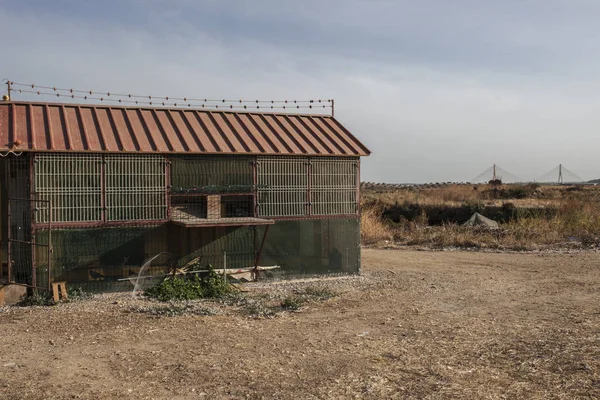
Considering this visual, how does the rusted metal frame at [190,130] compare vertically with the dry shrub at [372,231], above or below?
above

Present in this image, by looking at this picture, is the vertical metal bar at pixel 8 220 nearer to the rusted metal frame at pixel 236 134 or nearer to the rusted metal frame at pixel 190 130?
the rusted metal frame at pixel 190 130

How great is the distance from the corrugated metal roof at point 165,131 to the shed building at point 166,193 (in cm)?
4

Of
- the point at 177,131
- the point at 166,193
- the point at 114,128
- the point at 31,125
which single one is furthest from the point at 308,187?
the point at 31,125

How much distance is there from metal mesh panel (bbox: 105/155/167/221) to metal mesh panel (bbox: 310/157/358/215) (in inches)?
159

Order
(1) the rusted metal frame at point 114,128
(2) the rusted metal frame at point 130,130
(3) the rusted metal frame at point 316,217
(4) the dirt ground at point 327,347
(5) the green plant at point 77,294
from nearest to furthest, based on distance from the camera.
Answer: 1. (4) the dirt ground at point 327,347
2. (5) the green plant at point 77,294
3. (1) the rusted metal frame at point 114,128
4. (2) the rusted metal frame at point 130,130
5. (3) the rusted metal frame at point 316,217

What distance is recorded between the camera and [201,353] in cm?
923

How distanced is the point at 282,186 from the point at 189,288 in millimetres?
3673

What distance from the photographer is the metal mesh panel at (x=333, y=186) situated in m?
16.2

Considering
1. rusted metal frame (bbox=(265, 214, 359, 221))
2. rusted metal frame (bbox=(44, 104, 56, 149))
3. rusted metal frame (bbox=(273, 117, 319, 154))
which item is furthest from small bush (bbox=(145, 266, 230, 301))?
rusted metal frame (bbox=(273, 117, 319, 154))

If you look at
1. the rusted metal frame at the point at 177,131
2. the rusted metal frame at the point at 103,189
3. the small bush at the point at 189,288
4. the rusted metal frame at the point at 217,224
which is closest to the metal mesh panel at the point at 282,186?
the rusted metal frame at the point at 217,224

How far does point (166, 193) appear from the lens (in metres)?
14.5

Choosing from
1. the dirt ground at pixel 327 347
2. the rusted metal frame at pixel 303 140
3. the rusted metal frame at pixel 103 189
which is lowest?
the dirt ground at pixel 327 347

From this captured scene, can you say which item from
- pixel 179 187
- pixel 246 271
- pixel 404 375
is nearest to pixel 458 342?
pixel 404 375

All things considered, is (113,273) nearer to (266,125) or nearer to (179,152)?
(179,152)
